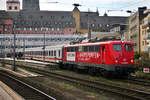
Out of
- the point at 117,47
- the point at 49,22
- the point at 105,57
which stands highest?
the point at 49,22

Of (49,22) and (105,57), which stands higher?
(49,22)

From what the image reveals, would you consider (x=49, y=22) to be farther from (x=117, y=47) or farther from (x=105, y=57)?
(x=117, y=47)

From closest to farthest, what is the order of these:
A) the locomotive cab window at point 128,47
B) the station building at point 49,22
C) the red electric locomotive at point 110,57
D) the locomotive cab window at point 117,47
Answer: the red electric locomotive at point 110,57 → the locomotive cab window at point 117,47 → the locomotive cab window at point 128,47 → the station building at point 49,22

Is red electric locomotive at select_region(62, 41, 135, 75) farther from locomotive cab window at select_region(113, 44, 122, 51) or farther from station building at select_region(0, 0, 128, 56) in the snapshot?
station building at select_region(0, 0, 128, 56)

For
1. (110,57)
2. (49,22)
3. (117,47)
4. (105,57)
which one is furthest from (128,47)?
(49,22)

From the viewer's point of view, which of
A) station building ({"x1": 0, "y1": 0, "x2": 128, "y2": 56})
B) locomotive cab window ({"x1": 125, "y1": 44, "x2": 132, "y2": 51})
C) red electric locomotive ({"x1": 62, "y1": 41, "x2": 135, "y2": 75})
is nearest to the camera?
red electric locomotive ({"x1": 62, "y1": 41, "x2": 135, "y2": 75})

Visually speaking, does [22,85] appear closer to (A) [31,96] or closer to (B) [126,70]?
(A) [31,96]

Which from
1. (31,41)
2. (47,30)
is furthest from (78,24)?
(31,41)

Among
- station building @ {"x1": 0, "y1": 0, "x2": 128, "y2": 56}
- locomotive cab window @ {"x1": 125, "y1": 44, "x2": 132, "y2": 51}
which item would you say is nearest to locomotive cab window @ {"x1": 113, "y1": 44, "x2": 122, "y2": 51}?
locomotive cab window @ {"x1": 125, "y1": 44, "x2": 132, "y2": 51}

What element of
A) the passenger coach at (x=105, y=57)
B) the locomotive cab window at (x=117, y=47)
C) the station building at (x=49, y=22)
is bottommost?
the passenger coach at (x=105, y=57)

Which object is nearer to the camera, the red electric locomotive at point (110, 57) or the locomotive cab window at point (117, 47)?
the red electric locomotive at point (110, 57)

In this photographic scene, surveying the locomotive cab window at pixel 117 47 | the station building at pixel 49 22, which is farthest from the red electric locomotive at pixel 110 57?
the station building at pixel 49 22

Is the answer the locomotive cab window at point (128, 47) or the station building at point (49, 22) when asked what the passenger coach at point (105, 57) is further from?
the station building at point (49, 22)

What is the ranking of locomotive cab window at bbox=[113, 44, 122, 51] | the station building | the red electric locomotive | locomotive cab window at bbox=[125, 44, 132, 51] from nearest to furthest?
the red electric locomotive
locomotive cab window at bbox=[113, 44, 122, 51]
locomotive cab window at bbox=[125, 44, 132, 51]
the station building
